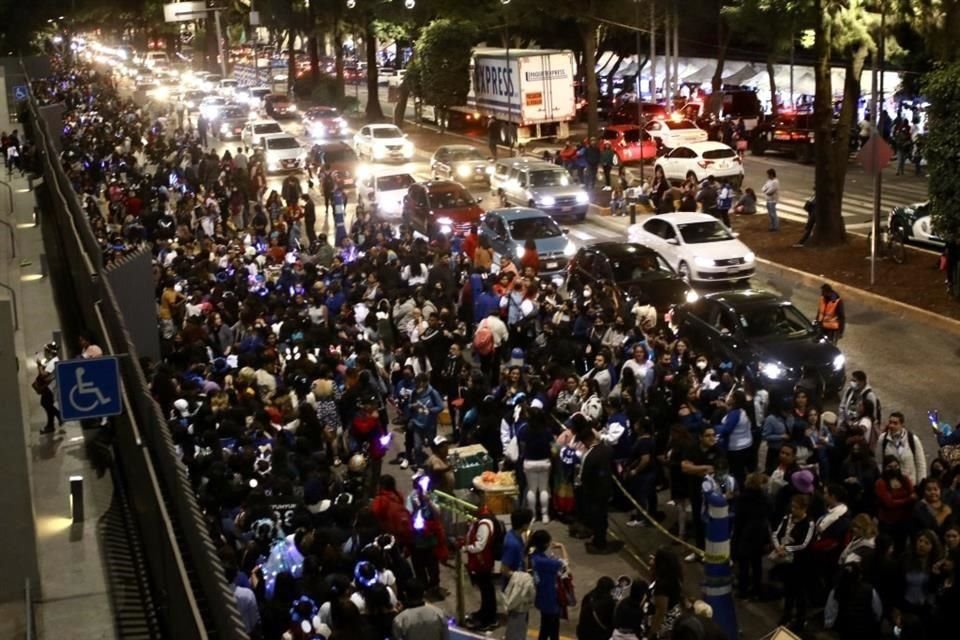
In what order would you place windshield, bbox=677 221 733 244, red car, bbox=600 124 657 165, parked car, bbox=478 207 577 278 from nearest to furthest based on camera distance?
windshield, bbox=677 221 733 244, parked car, bbox=478 207 577 278, red car, bbox=600 124 657 165

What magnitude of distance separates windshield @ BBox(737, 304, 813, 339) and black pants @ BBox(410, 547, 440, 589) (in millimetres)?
7482

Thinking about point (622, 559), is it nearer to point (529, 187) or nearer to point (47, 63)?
point (529, 187)

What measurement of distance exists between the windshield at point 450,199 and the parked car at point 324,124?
83.3 feet

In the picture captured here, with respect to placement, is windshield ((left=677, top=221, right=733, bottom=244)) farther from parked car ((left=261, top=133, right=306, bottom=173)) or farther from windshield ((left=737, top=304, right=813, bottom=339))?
parked car ((left=261, top=133, right=306, bottom=173))

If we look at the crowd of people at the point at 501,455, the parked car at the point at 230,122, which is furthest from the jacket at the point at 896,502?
the parked car at the point at 230,122

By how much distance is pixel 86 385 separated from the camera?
13000 mm

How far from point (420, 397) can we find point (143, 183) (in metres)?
18.4

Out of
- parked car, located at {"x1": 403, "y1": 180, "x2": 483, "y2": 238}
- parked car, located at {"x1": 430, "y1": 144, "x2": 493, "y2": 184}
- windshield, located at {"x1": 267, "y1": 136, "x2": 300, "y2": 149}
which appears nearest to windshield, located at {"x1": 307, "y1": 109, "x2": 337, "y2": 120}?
windshield, located at {"x1": 267, "y1": 136, "x2": 300, "y2": 149}

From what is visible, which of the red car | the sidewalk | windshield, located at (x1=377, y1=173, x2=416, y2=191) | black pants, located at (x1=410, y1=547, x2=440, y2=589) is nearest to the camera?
the sidewalk

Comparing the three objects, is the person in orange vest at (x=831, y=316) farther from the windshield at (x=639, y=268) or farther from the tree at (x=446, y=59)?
the tree at (x=446, y=59)

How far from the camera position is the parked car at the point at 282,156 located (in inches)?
1763

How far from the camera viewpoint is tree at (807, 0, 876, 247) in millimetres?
25969

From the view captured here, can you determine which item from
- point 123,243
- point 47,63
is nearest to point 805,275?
point 123,243

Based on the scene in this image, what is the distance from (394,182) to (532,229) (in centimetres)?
820
